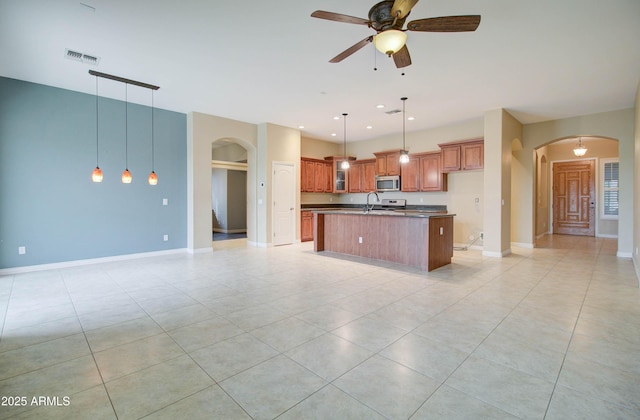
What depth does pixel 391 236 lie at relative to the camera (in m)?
5.52

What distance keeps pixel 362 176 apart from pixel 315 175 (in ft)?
4.90

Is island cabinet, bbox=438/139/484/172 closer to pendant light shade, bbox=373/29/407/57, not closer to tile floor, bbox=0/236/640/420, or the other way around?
tile floor, bbox=0/236/640/420

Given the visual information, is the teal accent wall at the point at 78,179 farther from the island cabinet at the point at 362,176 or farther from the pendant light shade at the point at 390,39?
the pendant light shade at the point at 390,39

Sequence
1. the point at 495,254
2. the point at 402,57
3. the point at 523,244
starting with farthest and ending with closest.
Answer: the point at 523,244, the point at 495,254, the point at 402,57

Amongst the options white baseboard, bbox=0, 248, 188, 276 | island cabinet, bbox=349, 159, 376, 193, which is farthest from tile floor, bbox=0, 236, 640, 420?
island cabinet, bbox=349, 159, 376, 193

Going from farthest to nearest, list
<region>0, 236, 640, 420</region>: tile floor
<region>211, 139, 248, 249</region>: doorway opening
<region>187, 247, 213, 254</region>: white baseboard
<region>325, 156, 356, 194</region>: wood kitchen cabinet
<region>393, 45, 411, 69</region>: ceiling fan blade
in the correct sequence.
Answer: <region>211, 139, 248, 249</region>: doorway opening
<region>325, 156, 356, 194</region>: wood kitchen cabinet
<region>187, 247, 213, 254</region>: white baseboard
<region>393, 45, 411, 69</region>: ceiling fan blade
<region>0, 236, 640, 420</region>: tile floor

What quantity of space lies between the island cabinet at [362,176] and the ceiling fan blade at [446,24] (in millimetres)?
6385

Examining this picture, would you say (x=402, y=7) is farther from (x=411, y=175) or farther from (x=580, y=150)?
(x=580, y=150)

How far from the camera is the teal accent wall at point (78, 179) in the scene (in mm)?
4848

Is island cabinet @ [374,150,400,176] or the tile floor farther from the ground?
island cabinet @ [374,150,400,176]

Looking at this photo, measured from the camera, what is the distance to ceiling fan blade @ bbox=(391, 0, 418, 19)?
2283 mm

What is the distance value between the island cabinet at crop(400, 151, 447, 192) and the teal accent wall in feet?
18.8

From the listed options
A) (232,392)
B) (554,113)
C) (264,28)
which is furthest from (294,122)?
(232,392)

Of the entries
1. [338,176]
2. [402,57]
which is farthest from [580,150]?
[402,57]
